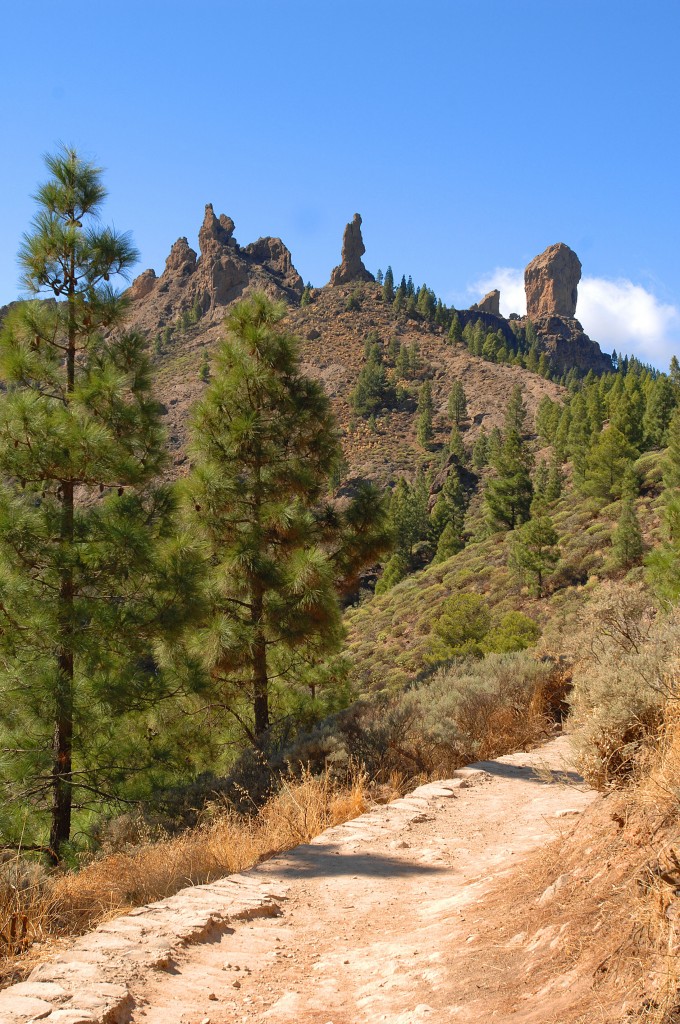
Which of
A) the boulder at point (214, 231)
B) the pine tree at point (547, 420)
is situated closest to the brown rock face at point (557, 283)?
the boulder at point (214, 231)

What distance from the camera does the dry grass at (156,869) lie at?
3963 millimetres

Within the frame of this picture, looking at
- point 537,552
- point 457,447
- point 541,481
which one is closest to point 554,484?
point 541,481

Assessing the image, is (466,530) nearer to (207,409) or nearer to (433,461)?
(433,461)

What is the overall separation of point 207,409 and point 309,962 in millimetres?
7690

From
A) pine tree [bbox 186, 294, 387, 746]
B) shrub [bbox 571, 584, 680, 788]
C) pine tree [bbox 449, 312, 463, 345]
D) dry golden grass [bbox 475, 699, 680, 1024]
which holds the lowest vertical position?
dry golden grass [bbox 475, 699, 680, 1024]

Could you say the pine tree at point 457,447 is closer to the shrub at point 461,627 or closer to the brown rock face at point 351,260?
the shrub at point 461,627

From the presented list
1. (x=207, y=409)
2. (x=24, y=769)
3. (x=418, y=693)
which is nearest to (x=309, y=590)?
(x=418, y=693)

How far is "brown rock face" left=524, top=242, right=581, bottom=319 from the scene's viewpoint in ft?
632

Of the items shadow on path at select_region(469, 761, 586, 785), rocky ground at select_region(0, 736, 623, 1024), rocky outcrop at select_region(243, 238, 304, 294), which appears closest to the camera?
rocky ground at select_region(0, 736, 623, 1024)

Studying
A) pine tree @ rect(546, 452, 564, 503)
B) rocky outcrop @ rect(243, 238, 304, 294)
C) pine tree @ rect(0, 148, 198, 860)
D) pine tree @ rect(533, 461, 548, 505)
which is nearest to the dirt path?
pine tree @ rect(0, 148, 198, 860)

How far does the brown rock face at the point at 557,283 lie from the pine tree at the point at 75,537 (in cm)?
19584

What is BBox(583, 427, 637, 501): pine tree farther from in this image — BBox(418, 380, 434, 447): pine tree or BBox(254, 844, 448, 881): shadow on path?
BBox(254, 844, 448, 881): shadow on path

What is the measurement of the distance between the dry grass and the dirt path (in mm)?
369

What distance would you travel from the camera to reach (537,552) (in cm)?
3697
